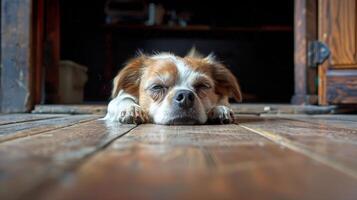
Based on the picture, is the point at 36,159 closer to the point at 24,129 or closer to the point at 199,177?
the point at 199,177

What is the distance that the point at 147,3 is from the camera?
5305 mm

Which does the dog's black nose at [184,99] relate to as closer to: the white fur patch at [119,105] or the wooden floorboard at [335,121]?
the white fur patch at [119,105]

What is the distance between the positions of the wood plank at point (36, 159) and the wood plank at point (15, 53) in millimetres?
1882

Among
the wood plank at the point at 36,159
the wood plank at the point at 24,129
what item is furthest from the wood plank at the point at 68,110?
the wood plank at the point at 36,159

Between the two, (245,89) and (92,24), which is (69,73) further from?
(245,89)

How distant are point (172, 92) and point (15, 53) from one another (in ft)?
4.34

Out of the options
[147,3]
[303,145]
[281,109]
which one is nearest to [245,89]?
[147,3]

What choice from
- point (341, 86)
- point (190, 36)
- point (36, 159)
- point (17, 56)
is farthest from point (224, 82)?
point (190, 36)

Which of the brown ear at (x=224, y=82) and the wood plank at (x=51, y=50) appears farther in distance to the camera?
the wood plank at (x=51, y=50)

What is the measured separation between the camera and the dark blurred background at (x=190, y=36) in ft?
17.0

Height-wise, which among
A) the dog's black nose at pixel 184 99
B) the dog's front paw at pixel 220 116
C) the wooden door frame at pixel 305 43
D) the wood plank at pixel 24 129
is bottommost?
the wood plank at pixel 24 129

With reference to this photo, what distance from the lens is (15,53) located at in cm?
273

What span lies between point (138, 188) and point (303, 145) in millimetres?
507

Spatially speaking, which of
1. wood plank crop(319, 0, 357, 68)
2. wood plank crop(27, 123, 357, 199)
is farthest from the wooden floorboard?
wood plank crop(27, 123, 357, 199)
